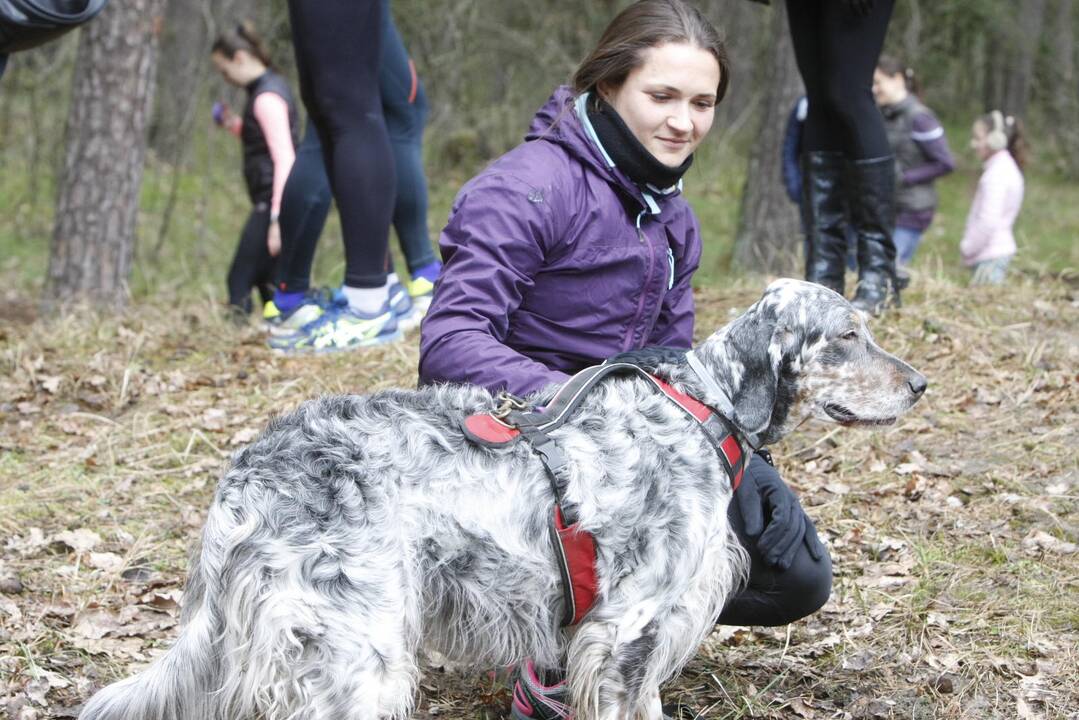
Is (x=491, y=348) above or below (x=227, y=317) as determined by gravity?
above

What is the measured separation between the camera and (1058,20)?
1964 cm

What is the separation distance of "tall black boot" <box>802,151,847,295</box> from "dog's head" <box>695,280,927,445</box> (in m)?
2.53

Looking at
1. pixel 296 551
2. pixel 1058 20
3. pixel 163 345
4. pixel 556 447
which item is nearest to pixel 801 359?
pixel 556 447

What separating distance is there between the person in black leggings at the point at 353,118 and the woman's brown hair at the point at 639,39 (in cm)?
158

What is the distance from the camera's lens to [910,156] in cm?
867

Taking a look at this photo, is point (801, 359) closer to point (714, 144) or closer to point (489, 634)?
point (489, 634)

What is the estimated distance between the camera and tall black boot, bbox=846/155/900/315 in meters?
5.27

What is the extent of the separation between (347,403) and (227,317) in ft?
14.1

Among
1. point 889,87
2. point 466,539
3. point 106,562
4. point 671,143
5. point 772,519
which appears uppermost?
point 671,143

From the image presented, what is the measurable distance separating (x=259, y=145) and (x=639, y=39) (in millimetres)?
→ 5175

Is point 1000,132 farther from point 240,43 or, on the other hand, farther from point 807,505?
point 240,43

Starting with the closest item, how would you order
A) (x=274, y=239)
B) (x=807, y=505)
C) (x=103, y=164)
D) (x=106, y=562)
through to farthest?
(x=106, y=562) < (x=807, y=505) < (x=103, y=164) < (x=274, y=239)

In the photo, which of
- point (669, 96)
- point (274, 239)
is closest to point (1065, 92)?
point (274, 239)

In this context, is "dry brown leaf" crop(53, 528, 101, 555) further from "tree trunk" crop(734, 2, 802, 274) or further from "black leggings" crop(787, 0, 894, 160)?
"tree trunk" crop(734, 2, 802, 274)
